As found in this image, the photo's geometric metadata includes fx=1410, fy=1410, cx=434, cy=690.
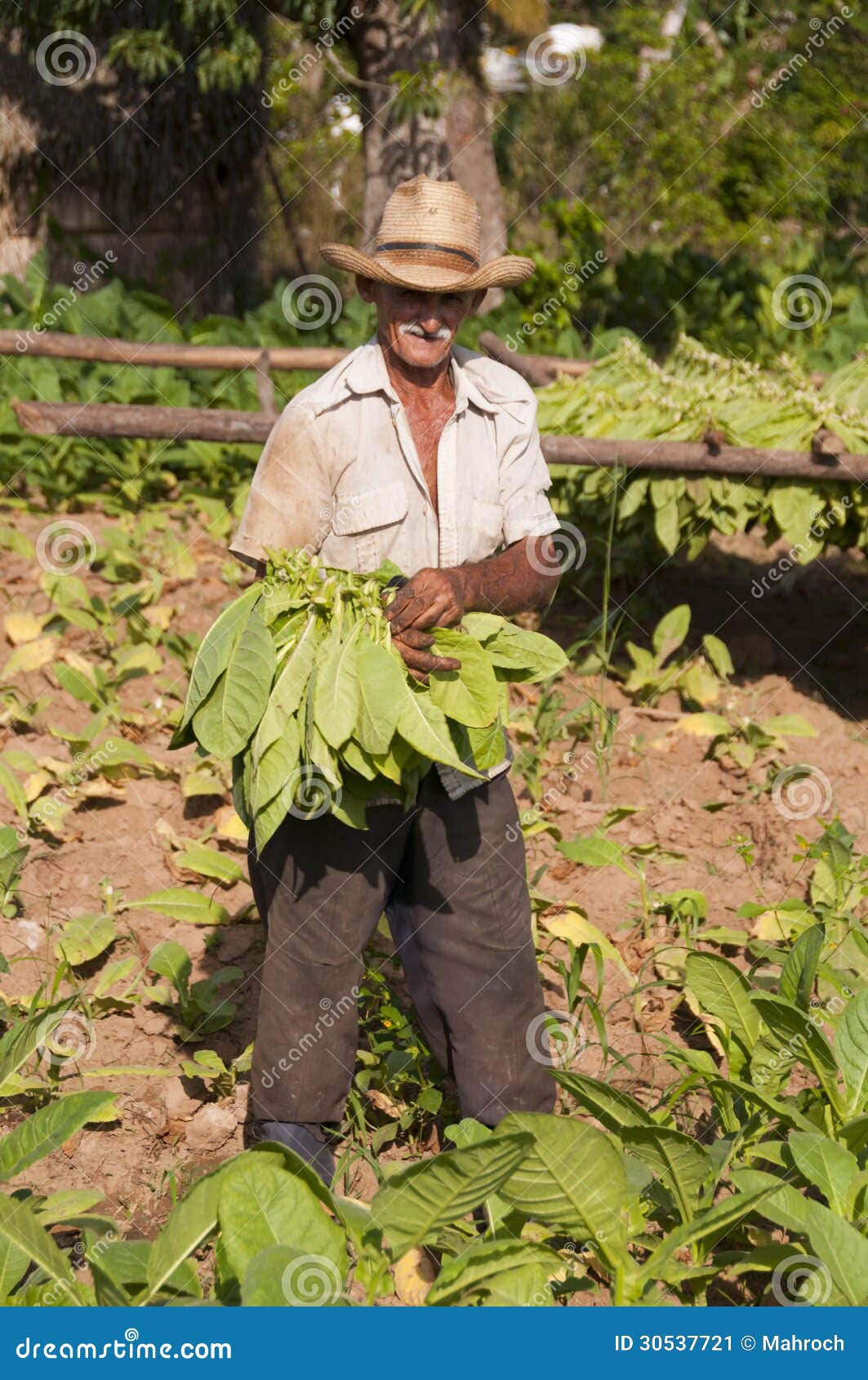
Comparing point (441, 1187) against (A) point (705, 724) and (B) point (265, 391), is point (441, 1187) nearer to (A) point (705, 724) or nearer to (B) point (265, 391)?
(A) point (705, 724)

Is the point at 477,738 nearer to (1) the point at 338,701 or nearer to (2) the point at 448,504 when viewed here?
(1) the point at 338,701

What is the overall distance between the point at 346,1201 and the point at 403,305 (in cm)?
151

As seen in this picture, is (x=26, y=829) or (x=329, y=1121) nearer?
(x=329, y=1121)

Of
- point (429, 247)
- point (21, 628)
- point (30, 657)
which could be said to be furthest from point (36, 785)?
point (429, 247)

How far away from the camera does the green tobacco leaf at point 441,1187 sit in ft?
6.57

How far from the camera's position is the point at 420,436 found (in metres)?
2.56

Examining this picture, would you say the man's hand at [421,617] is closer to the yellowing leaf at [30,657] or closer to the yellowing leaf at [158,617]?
the yellowing leaf at [30,657]

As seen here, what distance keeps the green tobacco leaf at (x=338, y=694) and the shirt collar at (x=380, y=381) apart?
0.47 m

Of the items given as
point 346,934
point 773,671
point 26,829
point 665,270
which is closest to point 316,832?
point 346,934

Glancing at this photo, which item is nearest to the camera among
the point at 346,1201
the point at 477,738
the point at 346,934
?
the point at 346,1201

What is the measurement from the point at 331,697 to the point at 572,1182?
85 centimetres

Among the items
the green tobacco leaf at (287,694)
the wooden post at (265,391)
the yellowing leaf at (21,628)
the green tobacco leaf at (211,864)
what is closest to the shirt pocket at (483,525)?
the green tobacco leaf at (287,694)

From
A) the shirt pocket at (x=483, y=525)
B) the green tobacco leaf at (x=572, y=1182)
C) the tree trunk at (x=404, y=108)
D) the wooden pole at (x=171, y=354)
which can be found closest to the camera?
the green tobacco leaf at (x=572, y=1182)

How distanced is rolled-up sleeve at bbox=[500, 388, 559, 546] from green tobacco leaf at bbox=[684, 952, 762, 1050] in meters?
0.86
